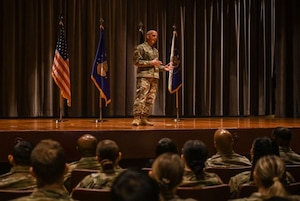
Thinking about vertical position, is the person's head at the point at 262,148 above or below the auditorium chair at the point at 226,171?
above

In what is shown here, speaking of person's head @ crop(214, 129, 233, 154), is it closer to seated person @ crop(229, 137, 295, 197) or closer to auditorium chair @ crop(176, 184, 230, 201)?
seated person @ crop(229, 137, 295, 197)

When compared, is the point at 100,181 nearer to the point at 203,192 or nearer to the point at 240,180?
the point at 203,192

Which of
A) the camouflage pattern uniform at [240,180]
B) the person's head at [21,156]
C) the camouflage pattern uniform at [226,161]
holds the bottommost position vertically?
the camouflage pattern uniform at [240,180]

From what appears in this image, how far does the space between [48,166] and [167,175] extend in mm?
631

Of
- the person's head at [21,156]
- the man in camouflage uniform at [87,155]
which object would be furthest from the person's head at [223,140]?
the person's head at [21,156]

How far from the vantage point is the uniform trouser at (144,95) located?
7.47 m

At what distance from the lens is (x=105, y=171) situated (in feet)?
11.6

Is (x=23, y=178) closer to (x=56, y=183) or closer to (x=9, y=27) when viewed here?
(x=56, y=183)

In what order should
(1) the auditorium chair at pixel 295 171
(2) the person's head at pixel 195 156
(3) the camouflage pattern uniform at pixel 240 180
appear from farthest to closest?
1. (1) the auditorium chair at pixel 295 171
2. (3) the camouflage pattern uniform at pixel 240 180
3. (2) the person's head at pixel 195 156

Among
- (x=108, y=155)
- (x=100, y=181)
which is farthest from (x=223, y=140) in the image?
(x=100, y=181)

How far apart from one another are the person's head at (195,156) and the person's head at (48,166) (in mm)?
1031

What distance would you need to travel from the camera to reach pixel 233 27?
11461mm

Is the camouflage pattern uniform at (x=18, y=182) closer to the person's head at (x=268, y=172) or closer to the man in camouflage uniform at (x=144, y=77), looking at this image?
the person's head at (x=268, y=172)

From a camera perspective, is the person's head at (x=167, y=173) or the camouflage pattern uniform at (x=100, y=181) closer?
the person's head at (x=167, y=173)
